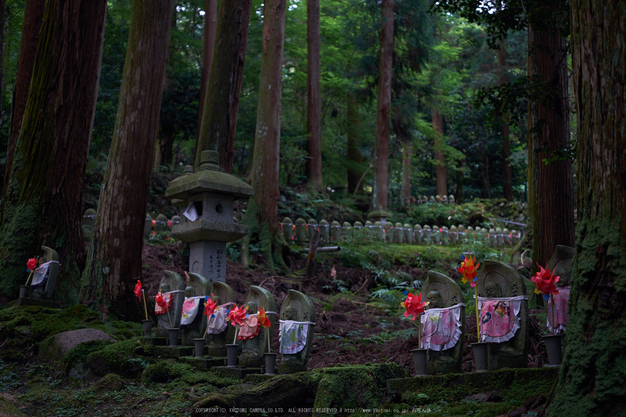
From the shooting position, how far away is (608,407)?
2861 millimetres

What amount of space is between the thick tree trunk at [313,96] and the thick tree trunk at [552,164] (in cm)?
1140

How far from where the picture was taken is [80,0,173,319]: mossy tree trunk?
802 centimetres

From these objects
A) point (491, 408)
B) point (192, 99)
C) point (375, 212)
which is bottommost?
point (491, 408)

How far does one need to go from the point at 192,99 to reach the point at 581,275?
58.7ft

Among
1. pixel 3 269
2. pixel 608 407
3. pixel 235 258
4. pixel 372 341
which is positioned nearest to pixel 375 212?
pixel 235 258

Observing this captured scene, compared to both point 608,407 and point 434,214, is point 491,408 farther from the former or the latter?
point 434,214

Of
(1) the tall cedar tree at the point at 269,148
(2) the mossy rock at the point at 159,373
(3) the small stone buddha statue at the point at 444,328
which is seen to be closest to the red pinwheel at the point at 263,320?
(2) the mossy rock at the point at 159,373

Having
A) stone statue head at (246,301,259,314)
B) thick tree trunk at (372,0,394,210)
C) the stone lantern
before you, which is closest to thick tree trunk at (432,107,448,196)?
thick tree trunk at (372,0,394,210)

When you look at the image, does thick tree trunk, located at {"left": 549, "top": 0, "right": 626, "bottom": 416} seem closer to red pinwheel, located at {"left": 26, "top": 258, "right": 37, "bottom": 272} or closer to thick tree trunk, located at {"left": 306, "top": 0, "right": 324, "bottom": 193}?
red pinwheel, located at {"left": 26, "top": 258, "right": 37, "bottom": 272}

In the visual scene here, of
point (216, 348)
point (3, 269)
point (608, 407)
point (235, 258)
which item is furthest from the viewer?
point (235, 258)

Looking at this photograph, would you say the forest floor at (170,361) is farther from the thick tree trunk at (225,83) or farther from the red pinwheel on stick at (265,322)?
the thick tree trunk at (225,83)

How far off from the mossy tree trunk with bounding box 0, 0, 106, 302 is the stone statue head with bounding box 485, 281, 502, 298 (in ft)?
21.8

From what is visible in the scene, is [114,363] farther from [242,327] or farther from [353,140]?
[353,140]

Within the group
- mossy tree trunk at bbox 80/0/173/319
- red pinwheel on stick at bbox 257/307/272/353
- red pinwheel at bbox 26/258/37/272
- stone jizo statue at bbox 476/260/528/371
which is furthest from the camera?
mossy tree trunk at bbox 80/0/173/319
